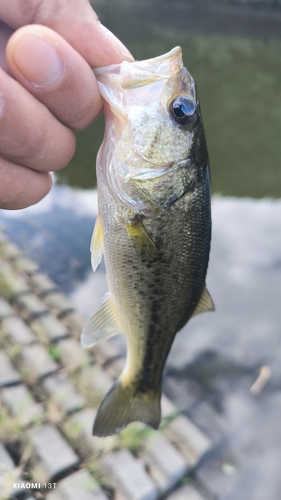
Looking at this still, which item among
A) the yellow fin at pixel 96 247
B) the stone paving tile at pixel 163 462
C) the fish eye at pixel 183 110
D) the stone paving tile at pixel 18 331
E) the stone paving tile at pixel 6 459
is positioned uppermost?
the fish eye at pixel 183 110

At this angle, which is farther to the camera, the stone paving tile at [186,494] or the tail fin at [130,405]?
the stone paving tile at [186,494]

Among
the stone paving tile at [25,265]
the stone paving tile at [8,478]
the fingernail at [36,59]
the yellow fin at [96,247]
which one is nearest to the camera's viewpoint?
the fingernail at [36,59]

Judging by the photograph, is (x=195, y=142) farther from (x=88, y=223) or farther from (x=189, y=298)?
(x=88, y=223)

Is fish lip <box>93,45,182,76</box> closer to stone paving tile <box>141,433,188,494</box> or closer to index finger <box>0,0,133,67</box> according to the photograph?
index finger <box>0,0,133,67</box>

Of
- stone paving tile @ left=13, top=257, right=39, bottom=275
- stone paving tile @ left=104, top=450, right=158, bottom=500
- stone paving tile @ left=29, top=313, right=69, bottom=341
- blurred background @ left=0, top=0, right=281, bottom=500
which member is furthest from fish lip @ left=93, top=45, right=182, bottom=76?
stone paving tile @ left=13, top=257, right=39, bottom=275

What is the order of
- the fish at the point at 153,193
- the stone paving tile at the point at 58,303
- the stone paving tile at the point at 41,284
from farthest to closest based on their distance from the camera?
Answer: the stone paving tile at the point at 41,284 → the stone paving tile at the point at 58,303 → the fish at the point at 153,193

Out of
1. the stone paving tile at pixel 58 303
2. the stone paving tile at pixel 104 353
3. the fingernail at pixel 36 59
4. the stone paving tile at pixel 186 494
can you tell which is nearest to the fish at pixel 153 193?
the fingernail at pixel 36 59

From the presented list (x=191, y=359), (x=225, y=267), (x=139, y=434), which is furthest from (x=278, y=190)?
(x=139, y=434)

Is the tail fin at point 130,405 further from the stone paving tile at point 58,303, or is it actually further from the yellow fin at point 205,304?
the stone paving tile at point 58,303
